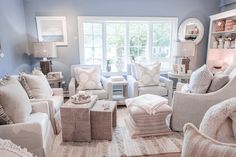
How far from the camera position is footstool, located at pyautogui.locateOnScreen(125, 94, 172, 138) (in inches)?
100

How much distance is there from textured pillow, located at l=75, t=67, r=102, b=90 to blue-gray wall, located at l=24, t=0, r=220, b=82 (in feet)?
2.83

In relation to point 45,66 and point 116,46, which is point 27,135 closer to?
point 45,66

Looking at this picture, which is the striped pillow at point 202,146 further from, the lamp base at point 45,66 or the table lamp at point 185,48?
the lamp base at point 45,66

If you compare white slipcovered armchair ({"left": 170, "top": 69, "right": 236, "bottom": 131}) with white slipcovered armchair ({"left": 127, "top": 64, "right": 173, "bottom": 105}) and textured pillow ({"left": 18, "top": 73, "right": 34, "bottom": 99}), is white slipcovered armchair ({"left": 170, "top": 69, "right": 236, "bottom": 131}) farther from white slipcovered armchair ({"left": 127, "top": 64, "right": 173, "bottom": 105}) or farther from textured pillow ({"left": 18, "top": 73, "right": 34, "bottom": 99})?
textured pillow ({"left": 18, "top": 73, "right": 34, "bottom": 99})

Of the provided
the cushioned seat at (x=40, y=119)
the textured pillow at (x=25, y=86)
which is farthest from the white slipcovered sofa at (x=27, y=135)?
the textured pillow at (x=25, y=86)

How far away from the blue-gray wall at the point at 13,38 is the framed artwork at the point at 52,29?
345 millimetres

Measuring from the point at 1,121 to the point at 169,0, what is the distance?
4.24 metres

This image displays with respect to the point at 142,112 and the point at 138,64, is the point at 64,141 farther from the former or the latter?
the point at 138,64

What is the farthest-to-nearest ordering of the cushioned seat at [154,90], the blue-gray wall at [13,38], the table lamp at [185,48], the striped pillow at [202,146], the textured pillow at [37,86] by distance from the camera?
the table lamp at [185,48], the cushioned seat at [154,90], the blue-gray wall at [13,38], the textured pillow at [37,86], the striped pillow at [202,146]

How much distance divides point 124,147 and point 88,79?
5.45 ft

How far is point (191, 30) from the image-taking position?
462 centimetres

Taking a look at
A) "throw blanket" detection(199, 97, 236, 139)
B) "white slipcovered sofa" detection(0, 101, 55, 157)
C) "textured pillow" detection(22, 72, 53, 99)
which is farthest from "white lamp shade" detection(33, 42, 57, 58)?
"throw blanket" detection(199, 97, 236, 139)

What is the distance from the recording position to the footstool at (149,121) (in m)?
2.54

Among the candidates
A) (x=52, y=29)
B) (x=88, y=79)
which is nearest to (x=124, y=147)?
(x=88, y=79)
